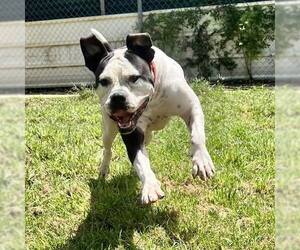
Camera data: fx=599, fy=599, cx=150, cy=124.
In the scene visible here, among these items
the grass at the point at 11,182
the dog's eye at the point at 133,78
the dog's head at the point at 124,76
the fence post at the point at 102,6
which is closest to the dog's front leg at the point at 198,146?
the dog's head at the point at 124,76

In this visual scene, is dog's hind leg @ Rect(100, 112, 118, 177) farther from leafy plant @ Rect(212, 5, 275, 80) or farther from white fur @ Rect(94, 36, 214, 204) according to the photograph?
leafy plant @ Rect(212, 5, 275, 80)

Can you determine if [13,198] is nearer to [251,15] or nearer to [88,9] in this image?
[251,15]

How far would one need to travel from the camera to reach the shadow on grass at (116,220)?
3.56 m

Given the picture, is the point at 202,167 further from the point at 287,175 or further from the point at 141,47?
the point at 287,175

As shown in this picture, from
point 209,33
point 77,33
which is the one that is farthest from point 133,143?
point 77,33

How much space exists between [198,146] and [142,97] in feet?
1.50

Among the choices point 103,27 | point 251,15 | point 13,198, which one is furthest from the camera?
point 103,27

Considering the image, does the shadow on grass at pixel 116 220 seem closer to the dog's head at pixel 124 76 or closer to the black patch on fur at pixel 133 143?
the black patch on fur at pixel 133 143

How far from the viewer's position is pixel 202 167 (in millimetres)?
3516

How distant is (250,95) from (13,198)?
403 centimetres

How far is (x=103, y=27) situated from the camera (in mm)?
9938

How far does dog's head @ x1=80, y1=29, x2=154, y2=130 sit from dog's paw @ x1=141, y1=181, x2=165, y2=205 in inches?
17.8

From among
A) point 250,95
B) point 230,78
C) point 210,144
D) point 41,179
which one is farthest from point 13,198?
point 230,78

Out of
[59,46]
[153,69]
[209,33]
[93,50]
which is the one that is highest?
[93,50]
